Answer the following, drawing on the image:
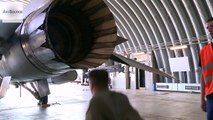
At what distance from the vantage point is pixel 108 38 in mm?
3176

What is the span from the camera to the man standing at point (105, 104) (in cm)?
184

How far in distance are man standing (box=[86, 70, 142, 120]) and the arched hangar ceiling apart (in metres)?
12.7

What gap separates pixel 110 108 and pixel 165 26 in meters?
15.7

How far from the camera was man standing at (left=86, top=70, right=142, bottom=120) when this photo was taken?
1844mm

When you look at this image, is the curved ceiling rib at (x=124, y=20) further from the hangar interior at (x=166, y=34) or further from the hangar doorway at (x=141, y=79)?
the hangar doorway at (x=141, y=79)

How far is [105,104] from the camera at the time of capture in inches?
74.0

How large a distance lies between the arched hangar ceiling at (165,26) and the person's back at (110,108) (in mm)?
12724

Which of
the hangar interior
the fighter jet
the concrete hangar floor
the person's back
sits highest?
the hangar interior

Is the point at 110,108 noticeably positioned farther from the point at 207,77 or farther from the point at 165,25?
the point at 165,25

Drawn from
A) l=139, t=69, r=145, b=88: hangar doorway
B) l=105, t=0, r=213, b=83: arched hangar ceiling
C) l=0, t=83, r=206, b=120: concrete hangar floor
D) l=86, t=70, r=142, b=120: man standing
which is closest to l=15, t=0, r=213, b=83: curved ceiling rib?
l=105, t=0, r=213, b=83: arched hangar ceiling

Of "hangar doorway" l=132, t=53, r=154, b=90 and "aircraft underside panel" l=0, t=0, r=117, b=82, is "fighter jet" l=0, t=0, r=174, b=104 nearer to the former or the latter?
"aircraft underside panel" l=0, t=0, r=117, b=82

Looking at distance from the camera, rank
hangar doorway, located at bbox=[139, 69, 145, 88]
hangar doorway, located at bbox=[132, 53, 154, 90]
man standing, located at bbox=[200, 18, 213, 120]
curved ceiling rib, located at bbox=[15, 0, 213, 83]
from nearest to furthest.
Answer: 1. man standing, located at bbox=[200, 18, 213, 120]
2. curved ceiling rib, located at bbox=[15, 0, 213, 83]
3. hangar doorway, located at bbox=[132, 53, 154, 90]
4. hangar doorway, located at bbox=[139, 69, 145, 88]

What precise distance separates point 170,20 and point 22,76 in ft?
46.1

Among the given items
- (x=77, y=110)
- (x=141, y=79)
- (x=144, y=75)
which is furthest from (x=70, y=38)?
(x=141, y=79)
